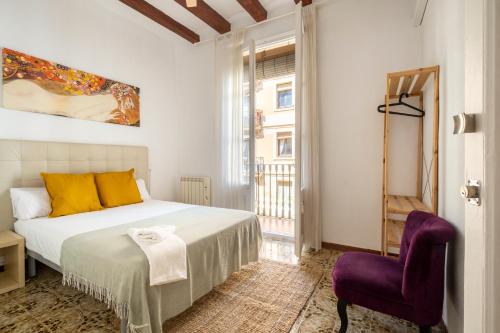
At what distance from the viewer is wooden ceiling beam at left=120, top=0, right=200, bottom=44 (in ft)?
10.4

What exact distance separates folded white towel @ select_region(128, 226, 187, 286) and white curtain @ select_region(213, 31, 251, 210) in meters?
1.97

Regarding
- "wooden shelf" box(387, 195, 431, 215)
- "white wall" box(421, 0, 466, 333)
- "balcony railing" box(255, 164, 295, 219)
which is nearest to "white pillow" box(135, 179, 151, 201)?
"balcony railing" box(255, 164, 295, 219)

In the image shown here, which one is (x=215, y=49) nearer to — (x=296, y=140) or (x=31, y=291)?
(x=296, y=140)

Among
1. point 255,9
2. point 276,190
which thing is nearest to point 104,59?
point 255,9

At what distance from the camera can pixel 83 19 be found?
9.64 ft

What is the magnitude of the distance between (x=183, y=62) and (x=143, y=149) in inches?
70.5

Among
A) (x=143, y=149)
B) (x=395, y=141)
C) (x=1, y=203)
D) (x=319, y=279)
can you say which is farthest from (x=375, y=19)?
(x=1, y=203)

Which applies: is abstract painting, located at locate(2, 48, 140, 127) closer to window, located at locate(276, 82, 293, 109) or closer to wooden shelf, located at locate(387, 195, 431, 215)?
wooden shelf, located at locate(387, 195, 431, 215)

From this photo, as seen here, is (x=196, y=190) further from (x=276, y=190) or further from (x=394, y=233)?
(x=394, y=233)

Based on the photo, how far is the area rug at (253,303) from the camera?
5.40ft

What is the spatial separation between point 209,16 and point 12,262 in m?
3.72

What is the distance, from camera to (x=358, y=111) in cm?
287

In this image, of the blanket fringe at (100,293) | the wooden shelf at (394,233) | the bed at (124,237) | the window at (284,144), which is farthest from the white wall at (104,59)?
the window at (284,144)

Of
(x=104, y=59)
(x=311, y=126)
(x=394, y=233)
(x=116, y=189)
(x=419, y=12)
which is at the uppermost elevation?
(x=419, y=12)
